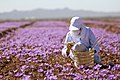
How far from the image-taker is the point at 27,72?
7.62 meters

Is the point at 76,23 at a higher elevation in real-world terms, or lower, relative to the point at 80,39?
higher

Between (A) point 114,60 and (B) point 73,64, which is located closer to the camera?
(B) point 73,64

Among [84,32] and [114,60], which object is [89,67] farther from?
[114,60]

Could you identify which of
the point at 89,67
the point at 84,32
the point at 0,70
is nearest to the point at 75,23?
the point at 84,32

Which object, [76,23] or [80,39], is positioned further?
[80,39]

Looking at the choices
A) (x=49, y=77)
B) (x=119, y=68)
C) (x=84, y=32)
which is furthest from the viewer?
(x=84, y=32)

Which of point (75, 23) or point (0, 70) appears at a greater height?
point (75, 23)

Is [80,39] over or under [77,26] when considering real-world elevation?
under

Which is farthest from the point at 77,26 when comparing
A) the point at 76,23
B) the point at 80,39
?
the point at 80,39

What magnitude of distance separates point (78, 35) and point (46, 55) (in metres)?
1.92

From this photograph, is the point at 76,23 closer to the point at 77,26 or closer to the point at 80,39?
the point at 77,26

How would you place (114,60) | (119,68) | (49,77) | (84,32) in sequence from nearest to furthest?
(49,77)
(119,68)
(84,32)
(114,60)

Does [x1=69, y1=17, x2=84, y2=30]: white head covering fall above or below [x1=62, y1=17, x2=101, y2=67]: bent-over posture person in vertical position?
above

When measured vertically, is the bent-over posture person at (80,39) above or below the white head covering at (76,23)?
below
